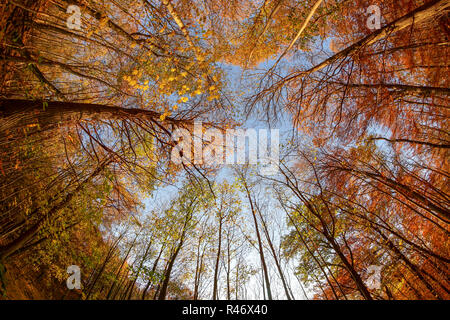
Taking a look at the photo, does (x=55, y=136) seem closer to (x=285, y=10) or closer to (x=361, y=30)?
(x=285, y=10)

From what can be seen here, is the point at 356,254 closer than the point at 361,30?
No

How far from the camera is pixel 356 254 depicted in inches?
187

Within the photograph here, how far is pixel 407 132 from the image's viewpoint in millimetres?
3564

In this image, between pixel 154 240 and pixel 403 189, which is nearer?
pixel 403 189

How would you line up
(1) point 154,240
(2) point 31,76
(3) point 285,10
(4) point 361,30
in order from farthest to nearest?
(1) point 154,240 → (3) point 285,10 → (4) point 361,30 → (2) point 31,76

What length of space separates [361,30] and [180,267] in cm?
1146
